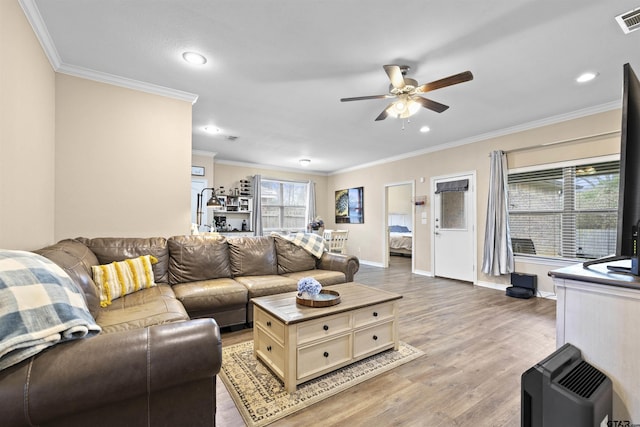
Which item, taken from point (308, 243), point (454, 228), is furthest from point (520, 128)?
point (308, 243)

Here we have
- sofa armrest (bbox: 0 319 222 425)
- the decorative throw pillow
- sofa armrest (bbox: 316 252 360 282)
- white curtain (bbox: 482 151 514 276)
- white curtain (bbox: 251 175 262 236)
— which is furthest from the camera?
white curtain (bbox: 251 175 262 236)

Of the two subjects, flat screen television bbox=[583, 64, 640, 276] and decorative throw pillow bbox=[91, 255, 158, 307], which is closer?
flat screen television bbox=[583, 64, 640, 276]

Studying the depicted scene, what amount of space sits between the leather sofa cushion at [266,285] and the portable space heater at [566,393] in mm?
2232

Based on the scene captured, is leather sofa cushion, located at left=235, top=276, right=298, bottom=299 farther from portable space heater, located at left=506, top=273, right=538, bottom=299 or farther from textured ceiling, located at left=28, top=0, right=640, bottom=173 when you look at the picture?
portable space heater, located at left=506, top=273, right=538, bottom=299

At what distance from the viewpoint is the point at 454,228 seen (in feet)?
17.3

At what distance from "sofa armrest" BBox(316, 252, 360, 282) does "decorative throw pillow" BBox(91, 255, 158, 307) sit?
1.98 metres

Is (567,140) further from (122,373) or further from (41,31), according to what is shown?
(41,31)

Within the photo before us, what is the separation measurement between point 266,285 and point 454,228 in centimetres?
393

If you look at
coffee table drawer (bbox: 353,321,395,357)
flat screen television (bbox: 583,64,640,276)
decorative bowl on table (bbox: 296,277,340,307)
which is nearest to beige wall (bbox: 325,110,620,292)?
coffee table drawer (bbox: 353,321,395,357)

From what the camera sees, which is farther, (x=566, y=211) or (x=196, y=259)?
(x=566, y=211)

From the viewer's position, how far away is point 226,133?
4785 mm

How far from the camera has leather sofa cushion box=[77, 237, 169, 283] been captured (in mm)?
2605

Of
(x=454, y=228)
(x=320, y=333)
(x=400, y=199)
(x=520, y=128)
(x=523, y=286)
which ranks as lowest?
(x=523, y=286)

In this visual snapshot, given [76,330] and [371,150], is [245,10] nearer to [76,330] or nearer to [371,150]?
[76,330]
